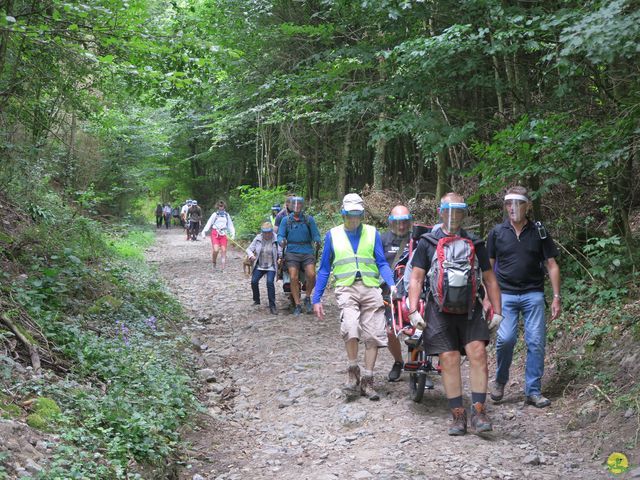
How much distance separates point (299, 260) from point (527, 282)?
215 inches

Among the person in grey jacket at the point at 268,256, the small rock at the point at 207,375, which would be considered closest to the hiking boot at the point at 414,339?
the small rock at the point at 207,375

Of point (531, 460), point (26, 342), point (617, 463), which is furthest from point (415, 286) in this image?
point (26, 342)

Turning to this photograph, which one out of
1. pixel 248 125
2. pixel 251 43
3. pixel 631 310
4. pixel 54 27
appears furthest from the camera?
pixel 248 125

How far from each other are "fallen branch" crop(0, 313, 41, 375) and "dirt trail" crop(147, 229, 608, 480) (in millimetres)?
1650

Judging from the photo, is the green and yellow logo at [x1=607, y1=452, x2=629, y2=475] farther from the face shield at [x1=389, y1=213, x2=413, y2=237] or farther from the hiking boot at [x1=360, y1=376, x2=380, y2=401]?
the face shield at [x1=389, y1=213, x2=413, y2=237]

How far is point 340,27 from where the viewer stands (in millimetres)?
13133

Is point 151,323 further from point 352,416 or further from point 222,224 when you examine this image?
point 222,224

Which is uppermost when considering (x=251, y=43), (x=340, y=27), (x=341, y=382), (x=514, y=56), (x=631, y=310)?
(x=251, y=43)

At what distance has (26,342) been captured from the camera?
6270 mm

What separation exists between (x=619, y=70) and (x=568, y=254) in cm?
288

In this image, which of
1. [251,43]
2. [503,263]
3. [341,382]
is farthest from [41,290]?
[251,43]

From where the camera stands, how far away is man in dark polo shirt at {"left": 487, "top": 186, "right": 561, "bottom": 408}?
21.7 feet

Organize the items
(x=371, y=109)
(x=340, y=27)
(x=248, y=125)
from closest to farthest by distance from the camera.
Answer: (x=371, y=109)
(x=340, y=27)
(x=248, y=125)

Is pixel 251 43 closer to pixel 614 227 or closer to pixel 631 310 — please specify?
pixel 614 227
